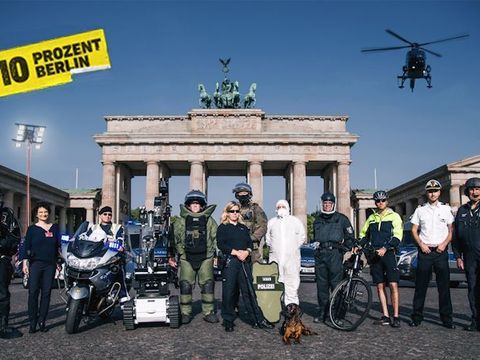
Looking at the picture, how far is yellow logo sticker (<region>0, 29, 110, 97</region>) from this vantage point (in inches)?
175

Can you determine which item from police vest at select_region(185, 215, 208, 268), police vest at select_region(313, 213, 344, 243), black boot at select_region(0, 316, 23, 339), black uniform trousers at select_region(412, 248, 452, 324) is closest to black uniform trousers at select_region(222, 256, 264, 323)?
police vest at select_region(185, 215, 208, 268)

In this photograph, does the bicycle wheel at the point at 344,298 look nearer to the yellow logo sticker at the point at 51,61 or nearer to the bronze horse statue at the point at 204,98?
the yellow logo sticker at the point at 51,61

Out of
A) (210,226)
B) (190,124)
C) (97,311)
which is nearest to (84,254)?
(97,311)

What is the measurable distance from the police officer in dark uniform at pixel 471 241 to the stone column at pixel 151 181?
4493 cm

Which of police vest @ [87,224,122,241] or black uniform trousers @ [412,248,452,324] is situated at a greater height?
police vest @ [87,224,122,241]

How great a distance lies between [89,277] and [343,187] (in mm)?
47067

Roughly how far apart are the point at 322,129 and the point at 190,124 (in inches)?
530

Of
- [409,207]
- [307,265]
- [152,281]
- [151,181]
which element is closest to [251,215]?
[152,281]

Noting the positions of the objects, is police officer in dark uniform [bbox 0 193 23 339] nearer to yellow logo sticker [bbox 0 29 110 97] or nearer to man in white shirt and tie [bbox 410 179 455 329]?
yellow logo sticker [bbox 0 29 110 97]

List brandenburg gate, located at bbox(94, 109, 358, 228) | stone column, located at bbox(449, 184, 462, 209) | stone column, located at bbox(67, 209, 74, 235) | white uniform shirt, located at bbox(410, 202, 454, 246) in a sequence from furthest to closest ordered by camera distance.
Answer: stone column, located at bbox(67, 209, 74, 235) → brandenburg gate, located at bbox(94, 109, 358, 228) → stone column, located at bbox(449, 184, 462, 209) → white uniform shirt, located at bbox(410, 202, 454, 246)

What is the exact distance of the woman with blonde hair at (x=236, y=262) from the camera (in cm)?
774

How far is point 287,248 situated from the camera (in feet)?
26.7

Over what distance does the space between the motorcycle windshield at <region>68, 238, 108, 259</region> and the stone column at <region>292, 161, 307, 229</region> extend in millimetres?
45259

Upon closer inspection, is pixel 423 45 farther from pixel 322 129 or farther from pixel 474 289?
pixel 322 129
